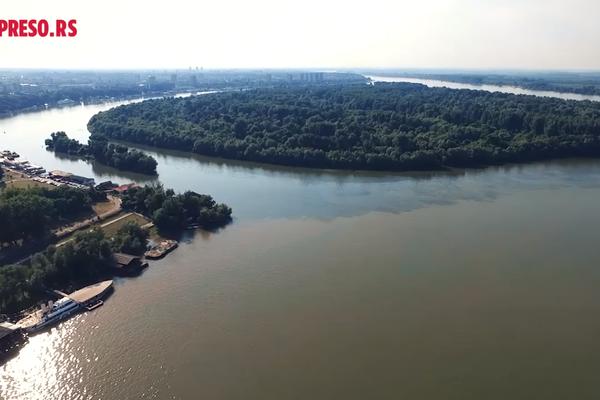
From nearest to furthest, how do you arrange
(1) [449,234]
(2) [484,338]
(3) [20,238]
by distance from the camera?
(2) [484,338] < (3) [20,238] < (1) [449,234]

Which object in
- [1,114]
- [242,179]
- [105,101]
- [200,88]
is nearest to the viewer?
[242,179]

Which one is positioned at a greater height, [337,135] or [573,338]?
[337,135]

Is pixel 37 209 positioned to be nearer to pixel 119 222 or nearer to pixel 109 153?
pixel 119 222

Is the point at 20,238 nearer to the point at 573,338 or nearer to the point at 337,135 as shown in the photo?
the point at 573,338

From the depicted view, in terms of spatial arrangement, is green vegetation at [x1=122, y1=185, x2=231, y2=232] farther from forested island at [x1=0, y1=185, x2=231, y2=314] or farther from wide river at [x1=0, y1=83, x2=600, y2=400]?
wide river at [x1=0, y1=83, x2=600, y2=400]

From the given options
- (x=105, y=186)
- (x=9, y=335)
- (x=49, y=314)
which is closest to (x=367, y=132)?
(x=105, y=186)

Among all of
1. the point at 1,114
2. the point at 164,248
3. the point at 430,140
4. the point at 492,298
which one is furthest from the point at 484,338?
the point at 1,114

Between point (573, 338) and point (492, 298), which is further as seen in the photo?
point (492, 298)
